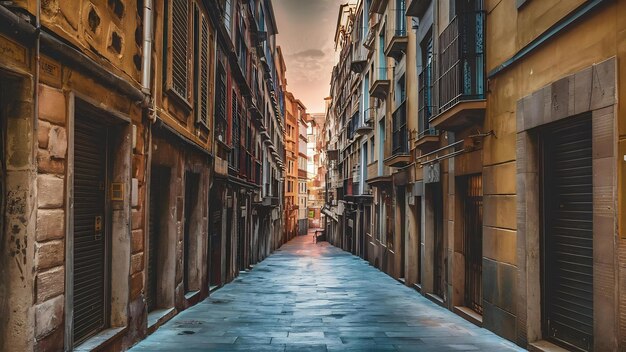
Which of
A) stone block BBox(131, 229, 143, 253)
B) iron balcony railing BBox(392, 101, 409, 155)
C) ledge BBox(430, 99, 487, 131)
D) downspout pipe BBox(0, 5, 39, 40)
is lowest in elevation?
stone block BBox(131, 229, 143, 253)

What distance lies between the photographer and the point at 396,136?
17.4 metres

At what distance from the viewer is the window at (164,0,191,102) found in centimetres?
892

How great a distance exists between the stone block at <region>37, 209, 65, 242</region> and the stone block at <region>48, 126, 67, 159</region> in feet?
1.87

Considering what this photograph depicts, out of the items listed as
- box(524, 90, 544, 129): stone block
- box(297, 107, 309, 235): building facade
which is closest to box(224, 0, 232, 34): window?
box(524, 90, 544, 129): stone block

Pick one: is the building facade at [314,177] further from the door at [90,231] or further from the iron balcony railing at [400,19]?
the door at [90,231]

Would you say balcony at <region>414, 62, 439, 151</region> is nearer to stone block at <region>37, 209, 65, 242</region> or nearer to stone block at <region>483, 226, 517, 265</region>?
stone block at <region>483, 226, 517, 265</region>

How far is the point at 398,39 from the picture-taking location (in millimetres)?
15961

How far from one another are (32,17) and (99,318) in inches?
156

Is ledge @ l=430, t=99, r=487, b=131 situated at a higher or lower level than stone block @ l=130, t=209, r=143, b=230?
higher

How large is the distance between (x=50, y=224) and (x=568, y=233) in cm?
629

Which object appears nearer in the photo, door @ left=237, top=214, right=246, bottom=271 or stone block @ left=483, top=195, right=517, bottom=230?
stone block @ left=483, top=195, right=517, bottom=230

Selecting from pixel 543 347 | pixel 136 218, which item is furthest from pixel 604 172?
pixel 136 218

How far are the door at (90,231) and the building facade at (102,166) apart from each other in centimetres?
2

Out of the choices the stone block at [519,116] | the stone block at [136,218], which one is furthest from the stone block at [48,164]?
the stone block at [519,116]
